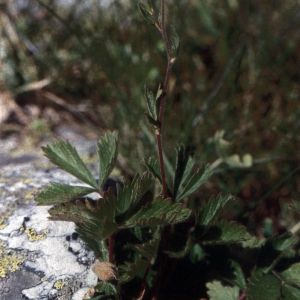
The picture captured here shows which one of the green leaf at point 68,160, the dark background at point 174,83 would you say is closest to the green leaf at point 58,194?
the green leaf at point 68,160

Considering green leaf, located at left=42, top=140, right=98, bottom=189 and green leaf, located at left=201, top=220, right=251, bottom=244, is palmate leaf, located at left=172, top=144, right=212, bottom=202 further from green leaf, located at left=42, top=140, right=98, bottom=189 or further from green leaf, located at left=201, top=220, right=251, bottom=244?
green leaf, located at left=42, top=140, right=98, bottom=189

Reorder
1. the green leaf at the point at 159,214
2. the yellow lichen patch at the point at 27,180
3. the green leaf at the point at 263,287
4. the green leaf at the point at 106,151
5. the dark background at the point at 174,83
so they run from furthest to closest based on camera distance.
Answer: the dark background at the point at 174,83 → the yellow lichen patch at the point at 27,180 → the green leaf at the point at 106,151 → the green leaf at the point at 263,287 → the green leaf at the point at 159,214

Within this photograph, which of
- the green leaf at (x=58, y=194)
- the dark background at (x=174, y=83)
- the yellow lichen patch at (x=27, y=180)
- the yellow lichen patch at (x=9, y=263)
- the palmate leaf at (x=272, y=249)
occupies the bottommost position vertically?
the palmate leaf at (x=272, y=249)

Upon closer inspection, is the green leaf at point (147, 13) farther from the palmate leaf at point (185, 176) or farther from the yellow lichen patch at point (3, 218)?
the yellow lichen patch at point (3, 218)

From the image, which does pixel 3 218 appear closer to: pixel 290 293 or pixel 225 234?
pixel 225 234

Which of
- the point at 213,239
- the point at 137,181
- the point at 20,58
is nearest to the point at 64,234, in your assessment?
the point at 137,181

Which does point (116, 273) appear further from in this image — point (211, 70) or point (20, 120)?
point (211, 70)
